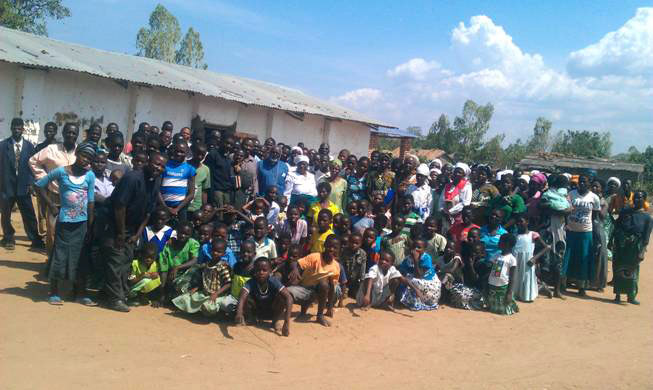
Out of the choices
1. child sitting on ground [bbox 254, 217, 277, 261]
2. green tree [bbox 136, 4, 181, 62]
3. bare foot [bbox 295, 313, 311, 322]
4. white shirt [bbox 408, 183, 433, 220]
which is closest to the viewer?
bare foot [bbox 295, 313, 311, 322]

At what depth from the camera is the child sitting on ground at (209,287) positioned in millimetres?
5047

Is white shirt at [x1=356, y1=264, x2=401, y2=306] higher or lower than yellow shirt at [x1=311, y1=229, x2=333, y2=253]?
lower

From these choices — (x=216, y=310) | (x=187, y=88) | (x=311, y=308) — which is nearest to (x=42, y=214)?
(x=216, y=310)

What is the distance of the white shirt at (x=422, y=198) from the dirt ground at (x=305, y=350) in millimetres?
1488

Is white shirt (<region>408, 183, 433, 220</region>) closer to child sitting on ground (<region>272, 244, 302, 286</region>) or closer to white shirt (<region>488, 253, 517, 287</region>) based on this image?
white shirt (<region>488, 253, 517, 287</region>)

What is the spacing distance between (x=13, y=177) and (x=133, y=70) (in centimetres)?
600

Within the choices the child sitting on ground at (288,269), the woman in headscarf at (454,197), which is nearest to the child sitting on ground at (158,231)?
the child sitting on ground at (288,269)

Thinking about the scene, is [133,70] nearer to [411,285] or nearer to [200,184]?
[200,184]

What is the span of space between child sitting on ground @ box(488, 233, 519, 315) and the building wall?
8912 mm

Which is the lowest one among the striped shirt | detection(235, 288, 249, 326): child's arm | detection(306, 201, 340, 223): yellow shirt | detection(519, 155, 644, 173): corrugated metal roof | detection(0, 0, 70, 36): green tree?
detection(235, 288, 249, 326): child's arm

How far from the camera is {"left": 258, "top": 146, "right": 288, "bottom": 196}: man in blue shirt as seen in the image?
7289mm

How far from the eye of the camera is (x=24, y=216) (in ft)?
22.7

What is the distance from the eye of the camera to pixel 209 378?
149 inches

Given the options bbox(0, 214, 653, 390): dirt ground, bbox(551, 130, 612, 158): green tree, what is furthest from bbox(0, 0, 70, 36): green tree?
bbox(551, 130, 612, 158): green tree
